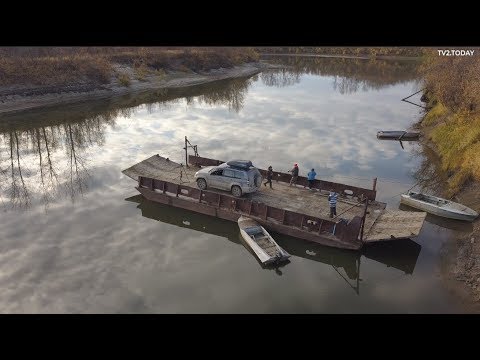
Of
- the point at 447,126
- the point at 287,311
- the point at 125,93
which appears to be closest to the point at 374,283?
the point at 287,311

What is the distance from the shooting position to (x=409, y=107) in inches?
1823

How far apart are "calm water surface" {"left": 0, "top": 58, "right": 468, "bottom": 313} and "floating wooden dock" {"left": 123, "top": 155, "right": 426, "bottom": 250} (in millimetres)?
807

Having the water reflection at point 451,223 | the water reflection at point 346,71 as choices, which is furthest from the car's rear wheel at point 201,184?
the water reflection at point 346,71

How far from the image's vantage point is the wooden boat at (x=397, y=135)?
33875mm

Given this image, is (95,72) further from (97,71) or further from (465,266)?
(465,266)

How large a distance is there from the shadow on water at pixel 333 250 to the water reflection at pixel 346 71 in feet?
138

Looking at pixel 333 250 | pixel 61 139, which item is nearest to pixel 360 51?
pixel 61 139

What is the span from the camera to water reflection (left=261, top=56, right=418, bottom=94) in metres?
62.4

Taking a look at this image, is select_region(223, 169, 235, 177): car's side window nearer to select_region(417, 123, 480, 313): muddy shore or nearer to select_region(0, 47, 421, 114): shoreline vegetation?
select_region(417, 123, 480, 313): muddy shore

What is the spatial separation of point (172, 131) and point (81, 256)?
20.9 m

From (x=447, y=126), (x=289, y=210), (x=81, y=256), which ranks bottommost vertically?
(x=81, y=256)

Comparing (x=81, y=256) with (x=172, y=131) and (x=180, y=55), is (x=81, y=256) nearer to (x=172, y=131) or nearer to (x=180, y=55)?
(x=172, y=131)

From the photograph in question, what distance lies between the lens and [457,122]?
29.1 m

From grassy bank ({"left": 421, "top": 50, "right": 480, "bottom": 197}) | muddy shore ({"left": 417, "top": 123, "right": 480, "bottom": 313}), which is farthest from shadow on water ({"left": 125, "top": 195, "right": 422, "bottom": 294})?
grassy bank ({"left": 421, "top": 50, "right": 480, "bottom": 197})
